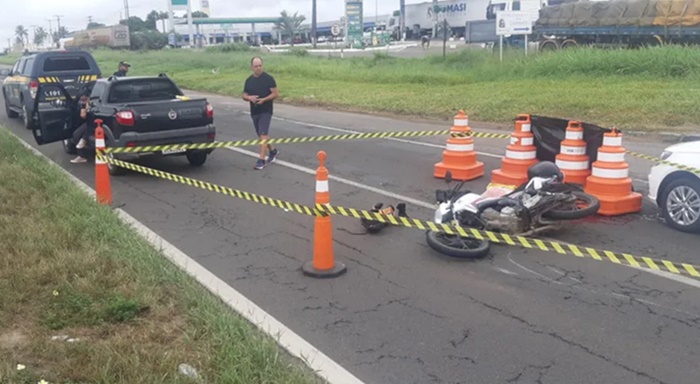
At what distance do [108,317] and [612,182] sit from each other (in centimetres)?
573

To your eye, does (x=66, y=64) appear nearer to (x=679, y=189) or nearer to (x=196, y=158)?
(x=196, y=158)

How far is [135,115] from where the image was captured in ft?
33.7

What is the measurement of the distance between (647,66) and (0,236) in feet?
62.7

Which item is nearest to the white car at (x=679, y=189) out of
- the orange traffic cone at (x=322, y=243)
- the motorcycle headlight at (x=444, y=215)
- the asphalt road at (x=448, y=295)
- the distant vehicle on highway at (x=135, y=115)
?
the asphalt road at (x=448, y=295)

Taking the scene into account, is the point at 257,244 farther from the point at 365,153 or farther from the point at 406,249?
the point at 365,153

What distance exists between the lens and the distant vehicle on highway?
33.8 feet

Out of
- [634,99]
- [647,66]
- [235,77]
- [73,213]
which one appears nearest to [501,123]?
[634,99]

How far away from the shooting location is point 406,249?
6.70 metres

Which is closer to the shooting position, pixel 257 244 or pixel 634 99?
pixel 257 244

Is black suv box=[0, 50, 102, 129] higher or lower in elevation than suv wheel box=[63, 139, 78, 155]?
higher

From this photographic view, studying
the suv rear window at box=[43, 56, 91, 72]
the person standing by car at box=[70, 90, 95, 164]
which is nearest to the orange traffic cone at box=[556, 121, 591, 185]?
the person standing by car at box=[70, 90, 95, 164]

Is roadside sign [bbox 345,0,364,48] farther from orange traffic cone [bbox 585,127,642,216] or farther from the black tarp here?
orange traffic cone [bbox 585,127,642,216]

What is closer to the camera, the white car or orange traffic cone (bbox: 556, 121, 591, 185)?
the white car

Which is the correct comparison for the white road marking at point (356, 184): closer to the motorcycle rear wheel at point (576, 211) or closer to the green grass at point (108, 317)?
the motorcycle rear wheel at point (576, 211)
